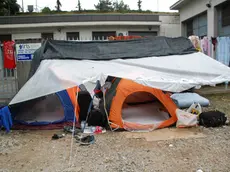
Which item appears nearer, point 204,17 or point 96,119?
point 96,119

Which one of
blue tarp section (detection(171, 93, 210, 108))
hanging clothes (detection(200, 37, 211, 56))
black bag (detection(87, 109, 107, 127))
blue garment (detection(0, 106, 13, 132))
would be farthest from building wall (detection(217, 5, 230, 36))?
blue garment (detection(0, 106, 13, 132))

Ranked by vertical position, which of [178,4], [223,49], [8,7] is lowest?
[223,49]

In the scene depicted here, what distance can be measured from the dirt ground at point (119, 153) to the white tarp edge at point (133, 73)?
0.82 m

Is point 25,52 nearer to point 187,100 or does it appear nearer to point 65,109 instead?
point 65,109

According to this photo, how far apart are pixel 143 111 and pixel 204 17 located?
637cm

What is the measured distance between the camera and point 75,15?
38.2 ft

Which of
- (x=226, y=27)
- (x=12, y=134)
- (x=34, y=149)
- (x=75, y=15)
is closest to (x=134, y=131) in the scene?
(x=34, y=149)

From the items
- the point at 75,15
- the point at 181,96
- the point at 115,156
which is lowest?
the point at 115,156

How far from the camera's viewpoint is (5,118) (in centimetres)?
436

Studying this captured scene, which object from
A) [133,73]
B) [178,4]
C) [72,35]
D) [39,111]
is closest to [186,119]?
[133,73]

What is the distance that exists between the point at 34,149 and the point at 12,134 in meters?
0.97

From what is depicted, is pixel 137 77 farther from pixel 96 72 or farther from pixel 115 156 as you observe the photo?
pixel 115 156

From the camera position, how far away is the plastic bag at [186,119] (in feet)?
14.8

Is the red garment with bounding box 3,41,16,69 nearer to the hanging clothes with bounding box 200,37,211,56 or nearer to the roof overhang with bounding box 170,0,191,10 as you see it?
the hanging clothes with bounding box 200,37,211,56
